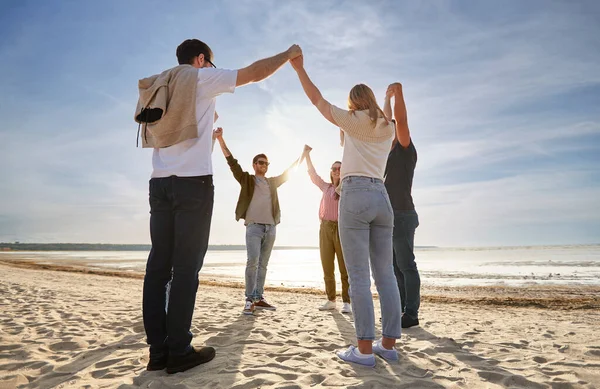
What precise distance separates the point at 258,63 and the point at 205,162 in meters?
0.87

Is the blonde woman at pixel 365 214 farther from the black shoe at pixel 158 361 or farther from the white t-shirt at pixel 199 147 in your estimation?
the black shoe at pixel 158 361

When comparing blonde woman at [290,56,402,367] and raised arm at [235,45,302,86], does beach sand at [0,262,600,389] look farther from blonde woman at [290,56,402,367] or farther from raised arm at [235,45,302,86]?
raised arm at [235,45,302,86]

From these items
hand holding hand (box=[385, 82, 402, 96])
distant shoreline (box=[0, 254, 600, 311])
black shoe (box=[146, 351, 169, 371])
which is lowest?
distant shoreline (box=[0, 254, 600, 311])

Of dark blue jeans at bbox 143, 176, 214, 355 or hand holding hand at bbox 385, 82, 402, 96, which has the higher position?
hand holding hand at bbox 385, 82, 402, 96

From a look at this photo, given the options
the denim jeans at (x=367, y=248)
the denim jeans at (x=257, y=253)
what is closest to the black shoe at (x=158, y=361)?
the denim jeans at (x=367, y=248)

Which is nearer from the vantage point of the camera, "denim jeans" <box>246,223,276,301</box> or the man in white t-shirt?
the man in white t-shirt

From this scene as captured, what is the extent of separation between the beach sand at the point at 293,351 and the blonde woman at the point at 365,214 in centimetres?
30

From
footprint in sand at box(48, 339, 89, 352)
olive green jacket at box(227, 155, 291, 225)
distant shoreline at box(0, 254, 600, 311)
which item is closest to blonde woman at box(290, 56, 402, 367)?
footprint in sand at box(48, 339, 89, 352)

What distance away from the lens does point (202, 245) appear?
107 inches

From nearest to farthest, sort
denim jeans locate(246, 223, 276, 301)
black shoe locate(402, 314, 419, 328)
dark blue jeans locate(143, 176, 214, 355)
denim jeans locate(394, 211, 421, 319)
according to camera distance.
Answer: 1. dark blue jeans locate(143, 176, 214, 355)
2. denim jeans locate(394, 211, 421, 319)
3. black shoe locate(402, 314, 419, 328)
4. denim jeans locate(246, 223, 276, 301)

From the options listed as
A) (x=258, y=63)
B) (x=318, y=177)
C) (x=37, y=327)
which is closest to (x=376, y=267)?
(x=258, y=63)

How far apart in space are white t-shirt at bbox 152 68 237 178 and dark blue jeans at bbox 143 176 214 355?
0.06 m

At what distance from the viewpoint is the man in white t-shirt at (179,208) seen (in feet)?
8.54

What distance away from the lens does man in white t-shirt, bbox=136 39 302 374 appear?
8.54 ft
